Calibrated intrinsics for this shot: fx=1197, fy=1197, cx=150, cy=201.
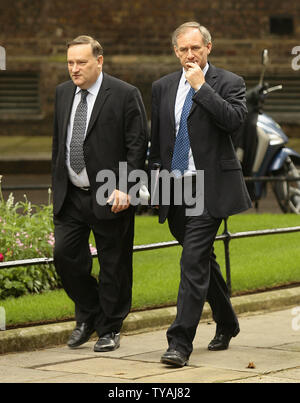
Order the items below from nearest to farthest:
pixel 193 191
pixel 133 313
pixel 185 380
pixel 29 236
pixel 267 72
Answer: pixel 185 380
pixel 193 191
pixel 133 313
pixel 29 236
pixel 267 72

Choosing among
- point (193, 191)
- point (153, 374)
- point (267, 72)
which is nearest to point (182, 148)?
point (193, 191)

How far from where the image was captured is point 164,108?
22.7 ft

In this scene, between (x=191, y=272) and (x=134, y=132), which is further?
(x=134, y=132)

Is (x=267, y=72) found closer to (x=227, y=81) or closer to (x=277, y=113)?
(x=277, y=113)

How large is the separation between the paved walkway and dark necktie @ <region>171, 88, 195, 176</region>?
1.12 meters

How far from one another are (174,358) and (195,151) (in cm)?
117

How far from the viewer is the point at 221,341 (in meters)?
7.19

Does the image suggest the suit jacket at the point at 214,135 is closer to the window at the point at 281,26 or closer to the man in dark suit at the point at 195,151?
the man in dark suit at the point at 195,151

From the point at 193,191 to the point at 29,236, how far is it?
247 cm

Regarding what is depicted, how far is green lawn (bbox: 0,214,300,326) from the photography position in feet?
26.7

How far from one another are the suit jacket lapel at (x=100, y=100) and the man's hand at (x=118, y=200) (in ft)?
1.32

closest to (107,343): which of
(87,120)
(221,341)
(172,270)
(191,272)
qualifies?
(221,341)

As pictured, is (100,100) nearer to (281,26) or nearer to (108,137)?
(108,137)

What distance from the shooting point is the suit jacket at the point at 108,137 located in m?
7.08
